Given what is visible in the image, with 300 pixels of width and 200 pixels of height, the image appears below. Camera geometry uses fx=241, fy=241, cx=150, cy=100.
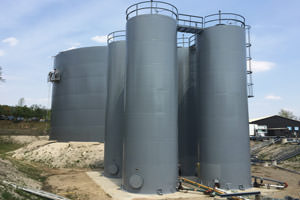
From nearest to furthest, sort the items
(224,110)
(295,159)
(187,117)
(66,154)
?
(224,110), (187,117), (295,159), (66,154)

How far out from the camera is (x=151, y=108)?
50.4 ft

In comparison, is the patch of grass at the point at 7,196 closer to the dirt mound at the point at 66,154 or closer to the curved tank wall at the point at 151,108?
the curved tank wall at the point at 151,108

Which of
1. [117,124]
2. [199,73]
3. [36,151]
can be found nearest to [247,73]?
[199,73]

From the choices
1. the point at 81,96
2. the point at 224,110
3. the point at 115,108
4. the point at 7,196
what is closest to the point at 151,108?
the point at 224,110

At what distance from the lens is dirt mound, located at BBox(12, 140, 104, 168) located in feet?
89.9

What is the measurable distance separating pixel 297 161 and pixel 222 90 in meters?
17.0

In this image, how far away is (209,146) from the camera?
16859mm

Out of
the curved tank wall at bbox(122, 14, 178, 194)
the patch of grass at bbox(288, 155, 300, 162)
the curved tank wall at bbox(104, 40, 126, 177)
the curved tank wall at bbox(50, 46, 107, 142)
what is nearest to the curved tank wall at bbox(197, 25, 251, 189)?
the curved tank wall at bbox(122, 14, 178, 194)

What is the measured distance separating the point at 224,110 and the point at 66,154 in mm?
20493

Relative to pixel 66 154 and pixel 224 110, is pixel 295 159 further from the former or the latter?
pixel 66 154

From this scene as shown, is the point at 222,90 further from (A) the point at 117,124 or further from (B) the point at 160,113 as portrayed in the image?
(A) the point at 117,124

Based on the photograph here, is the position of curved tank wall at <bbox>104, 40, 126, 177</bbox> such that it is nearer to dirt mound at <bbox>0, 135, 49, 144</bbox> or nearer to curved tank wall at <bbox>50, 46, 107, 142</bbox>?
curved tank wall at <bbox>50, 46, 107, 142</bbox>

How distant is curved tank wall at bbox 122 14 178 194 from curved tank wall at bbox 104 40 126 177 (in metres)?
5.08

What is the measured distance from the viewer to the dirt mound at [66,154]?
89.9 feet
